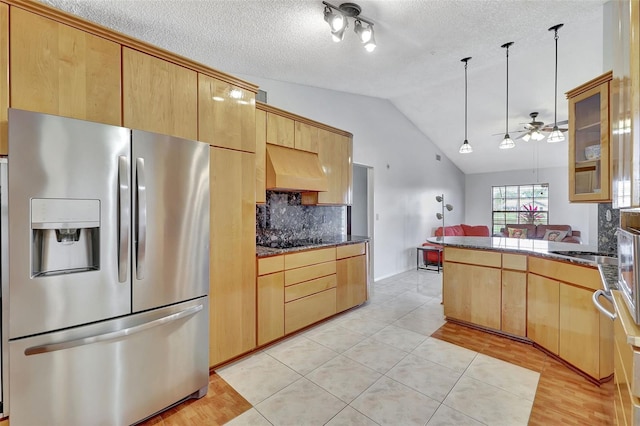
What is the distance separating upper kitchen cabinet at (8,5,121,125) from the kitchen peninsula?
3.39 metres

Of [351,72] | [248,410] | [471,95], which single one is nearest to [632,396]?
[248,410]

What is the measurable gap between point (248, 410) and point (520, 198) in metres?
9.01

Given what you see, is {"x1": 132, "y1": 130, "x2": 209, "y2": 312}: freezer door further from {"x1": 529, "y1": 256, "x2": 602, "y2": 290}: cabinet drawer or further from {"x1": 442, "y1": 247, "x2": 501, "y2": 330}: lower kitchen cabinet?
{"x1": 529, "y1": 256, "x2": 602, "y2": 290}: cabinet drawer

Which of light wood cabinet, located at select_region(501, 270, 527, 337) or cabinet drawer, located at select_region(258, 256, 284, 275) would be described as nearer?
cabinet drawer, located at select_region(258, 256, 284, 275)

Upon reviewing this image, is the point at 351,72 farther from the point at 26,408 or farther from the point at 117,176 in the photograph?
the point at 26,408

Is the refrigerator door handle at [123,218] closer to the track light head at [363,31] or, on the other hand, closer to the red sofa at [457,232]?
the track light head at [363,31]

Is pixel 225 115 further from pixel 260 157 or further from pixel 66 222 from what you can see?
pixel 66 222

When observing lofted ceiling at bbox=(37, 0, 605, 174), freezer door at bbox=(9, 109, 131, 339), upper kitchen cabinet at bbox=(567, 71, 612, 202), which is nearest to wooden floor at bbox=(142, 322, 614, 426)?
freezer door at bbox=(9, 109, 131, 339)

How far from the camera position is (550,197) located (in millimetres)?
7664

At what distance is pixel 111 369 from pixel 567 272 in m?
3.28

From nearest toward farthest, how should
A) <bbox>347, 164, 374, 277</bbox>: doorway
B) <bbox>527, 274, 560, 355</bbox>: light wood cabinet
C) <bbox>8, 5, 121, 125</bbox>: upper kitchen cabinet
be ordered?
<bbox>8, 5, 121, 125</bbox>: upper kitchen cabinet
<bbox>527, 274, 560, 355</bbox>: light wood cabinet
<bbox>347, 164, 374, 277</bbox>: doorway

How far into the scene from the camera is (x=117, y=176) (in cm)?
162

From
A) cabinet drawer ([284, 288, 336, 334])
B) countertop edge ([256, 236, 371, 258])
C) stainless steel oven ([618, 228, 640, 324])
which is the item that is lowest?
cabinet drawer ([284, 288, 336, 334])

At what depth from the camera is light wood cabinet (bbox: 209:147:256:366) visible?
231 centimetres
